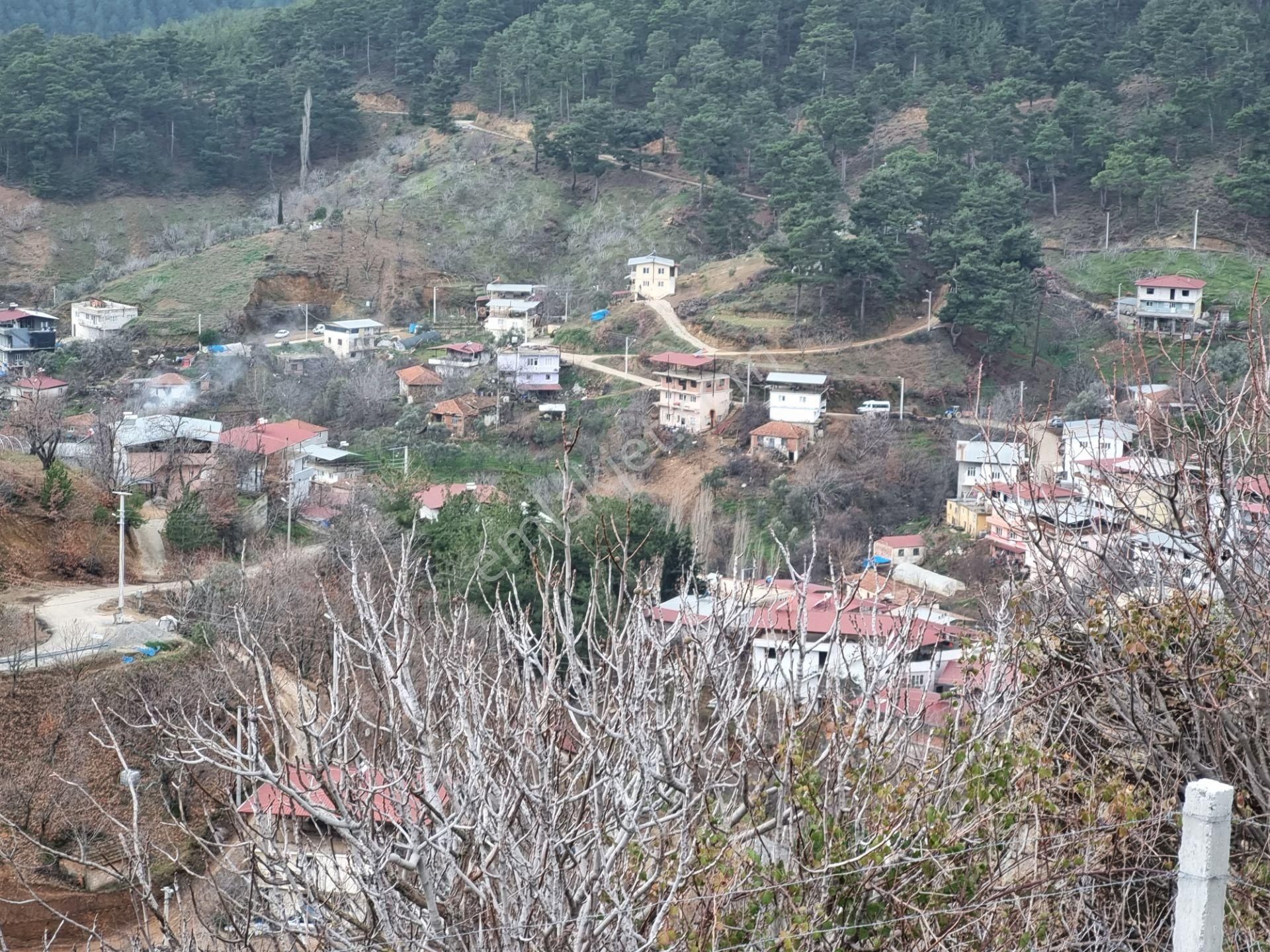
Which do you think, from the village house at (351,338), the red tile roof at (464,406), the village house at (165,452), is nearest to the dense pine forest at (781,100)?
the red tile roof at (464,406)

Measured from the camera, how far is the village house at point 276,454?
18656 mm

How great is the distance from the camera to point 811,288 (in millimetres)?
27703

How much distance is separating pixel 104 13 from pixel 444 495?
46.4 meters

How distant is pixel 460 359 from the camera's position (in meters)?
27.2

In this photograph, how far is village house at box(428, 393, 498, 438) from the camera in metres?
24.7

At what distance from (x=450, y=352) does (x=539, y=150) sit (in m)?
9.95

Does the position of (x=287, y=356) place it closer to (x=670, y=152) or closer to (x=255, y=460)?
(x=255, y=460)

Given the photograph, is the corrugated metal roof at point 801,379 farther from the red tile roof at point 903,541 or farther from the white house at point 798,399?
the red tile roof at point 903,541

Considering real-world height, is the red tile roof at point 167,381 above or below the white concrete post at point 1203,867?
below

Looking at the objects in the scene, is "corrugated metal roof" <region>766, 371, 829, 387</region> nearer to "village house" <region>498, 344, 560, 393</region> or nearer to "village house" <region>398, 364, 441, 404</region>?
"village house" <region>498, 344, 560, 393</region>

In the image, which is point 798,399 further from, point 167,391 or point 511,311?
point 167,391

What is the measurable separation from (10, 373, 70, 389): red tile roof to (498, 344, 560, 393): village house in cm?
778

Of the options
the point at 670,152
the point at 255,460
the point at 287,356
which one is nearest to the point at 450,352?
the point at 287,356

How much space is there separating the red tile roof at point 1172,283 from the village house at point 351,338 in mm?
14516
